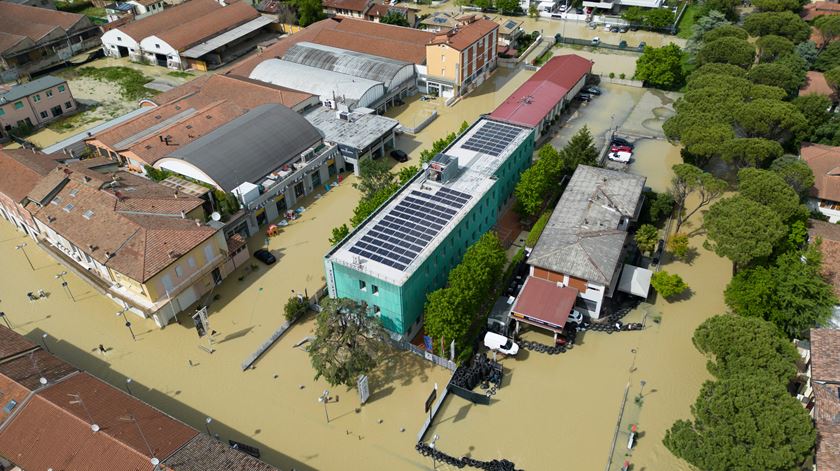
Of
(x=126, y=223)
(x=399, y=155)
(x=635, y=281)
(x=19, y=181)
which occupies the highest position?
(x=126, y=223)

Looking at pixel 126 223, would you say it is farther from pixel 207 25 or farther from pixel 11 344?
pixel 207 25

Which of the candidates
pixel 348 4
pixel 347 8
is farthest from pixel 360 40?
pixel 348 4

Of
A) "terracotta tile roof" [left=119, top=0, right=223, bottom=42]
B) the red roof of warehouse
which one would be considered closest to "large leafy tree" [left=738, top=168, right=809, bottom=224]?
the red roof of warehouse

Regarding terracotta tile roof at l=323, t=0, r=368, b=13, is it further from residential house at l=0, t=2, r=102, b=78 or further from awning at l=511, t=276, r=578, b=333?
awning at l=511, t=276, r=578, b=333

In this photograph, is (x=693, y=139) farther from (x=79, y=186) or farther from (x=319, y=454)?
(x=79, y=186)

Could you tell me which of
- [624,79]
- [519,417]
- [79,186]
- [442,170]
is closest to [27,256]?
[79,186]

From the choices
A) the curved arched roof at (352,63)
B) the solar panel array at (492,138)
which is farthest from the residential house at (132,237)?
the curved arched roof at (352,63)
